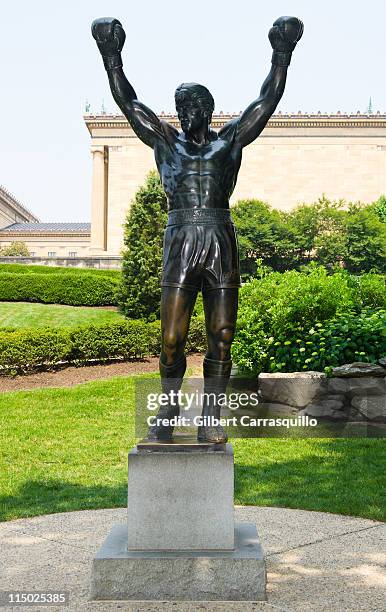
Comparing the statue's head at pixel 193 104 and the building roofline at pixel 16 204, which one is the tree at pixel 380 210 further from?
the building roofline at pixel 16 204

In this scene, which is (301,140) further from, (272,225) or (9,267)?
(9,267)

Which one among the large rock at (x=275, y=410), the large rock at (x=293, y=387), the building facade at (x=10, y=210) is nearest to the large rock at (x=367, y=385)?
the large rock at (x=293, y=387)

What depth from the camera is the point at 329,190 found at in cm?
5581

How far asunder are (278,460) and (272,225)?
33654 mm

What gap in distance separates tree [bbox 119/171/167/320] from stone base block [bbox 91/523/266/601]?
1552 cm

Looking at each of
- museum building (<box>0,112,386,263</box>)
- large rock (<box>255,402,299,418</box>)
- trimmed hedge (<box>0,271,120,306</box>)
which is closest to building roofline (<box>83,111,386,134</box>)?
museum building (<box>0,112,386,263</box>)

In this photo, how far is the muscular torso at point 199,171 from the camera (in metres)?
4.46

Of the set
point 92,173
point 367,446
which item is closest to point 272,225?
point 92,173

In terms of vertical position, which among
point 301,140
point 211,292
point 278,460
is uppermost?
point 301,140

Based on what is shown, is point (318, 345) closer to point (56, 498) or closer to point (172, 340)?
point (56, 498)

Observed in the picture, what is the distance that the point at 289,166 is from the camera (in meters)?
55.8

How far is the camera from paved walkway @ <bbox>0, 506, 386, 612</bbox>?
3955mm

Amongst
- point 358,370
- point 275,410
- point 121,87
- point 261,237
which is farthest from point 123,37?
point 261,237

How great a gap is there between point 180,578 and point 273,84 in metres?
3.41
